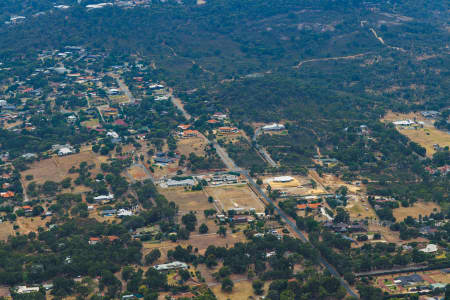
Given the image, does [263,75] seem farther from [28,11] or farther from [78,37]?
[28,11]

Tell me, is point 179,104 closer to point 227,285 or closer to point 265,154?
point 265,154

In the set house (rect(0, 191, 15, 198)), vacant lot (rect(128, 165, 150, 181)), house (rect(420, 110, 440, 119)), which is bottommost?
house (rect(420, 110, 440, 119))

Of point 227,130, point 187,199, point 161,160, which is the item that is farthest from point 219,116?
point 187,199

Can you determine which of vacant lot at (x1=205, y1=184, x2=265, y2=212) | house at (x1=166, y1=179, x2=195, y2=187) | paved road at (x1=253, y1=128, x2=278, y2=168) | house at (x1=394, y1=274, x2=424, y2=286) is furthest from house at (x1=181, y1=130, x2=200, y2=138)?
house at (x1=394, y1=274, x2=424, y2=286)

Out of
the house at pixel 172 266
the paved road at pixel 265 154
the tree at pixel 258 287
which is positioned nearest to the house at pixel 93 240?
the house at pixel 172 266

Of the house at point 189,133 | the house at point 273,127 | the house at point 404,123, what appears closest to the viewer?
the house at point 189,133

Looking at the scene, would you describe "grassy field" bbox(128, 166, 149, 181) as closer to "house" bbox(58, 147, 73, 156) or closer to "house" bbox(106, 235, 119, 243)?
"house" bbox(58, 147, 73, 156)

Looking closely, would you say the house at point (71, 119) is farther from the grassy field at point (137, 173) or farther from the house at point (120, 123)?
the grassy field at point (137, 173)
